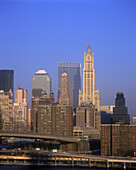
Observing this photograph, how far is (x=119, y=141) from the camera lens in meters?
138

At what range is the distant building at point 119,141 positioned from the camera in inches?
5340

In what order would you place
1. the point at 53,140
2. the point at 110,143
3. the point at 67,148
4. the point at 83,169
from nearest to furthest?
the point at 83,169 → the point at 110,143 → the point at 67,148 → the point at 53,140

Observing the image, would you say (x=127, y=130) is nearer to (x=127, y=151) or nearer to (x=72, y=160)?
(x=127, y=151)

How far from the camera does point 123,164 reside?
118 meters

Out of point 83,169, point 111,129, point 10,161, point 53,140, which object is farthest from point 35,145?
point 83,169

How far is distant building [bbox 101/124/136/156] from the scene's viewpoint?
5340 inches

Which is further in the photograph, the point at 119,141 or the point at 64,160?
the point at 119,141

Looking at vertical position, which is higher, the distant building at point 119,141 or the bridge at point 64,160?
the distant building at point 119,141

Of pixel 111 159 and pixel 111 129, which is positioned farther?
pixel 111 129

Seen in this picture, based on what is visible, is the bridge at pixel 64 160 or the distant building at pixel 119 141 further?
the distant building at pixel 119 141

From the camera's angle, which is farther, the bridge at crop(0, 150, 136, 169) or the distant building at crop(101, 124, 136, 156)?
the distant building at crop(101, 124, 136, 156)

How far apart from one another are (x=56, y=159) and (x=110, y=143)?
784 inches

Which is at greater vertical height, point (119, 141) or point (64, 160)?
point (119, 141)

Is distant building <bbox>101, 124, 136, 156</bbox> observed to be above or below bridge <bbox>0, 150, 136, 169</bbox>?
above
